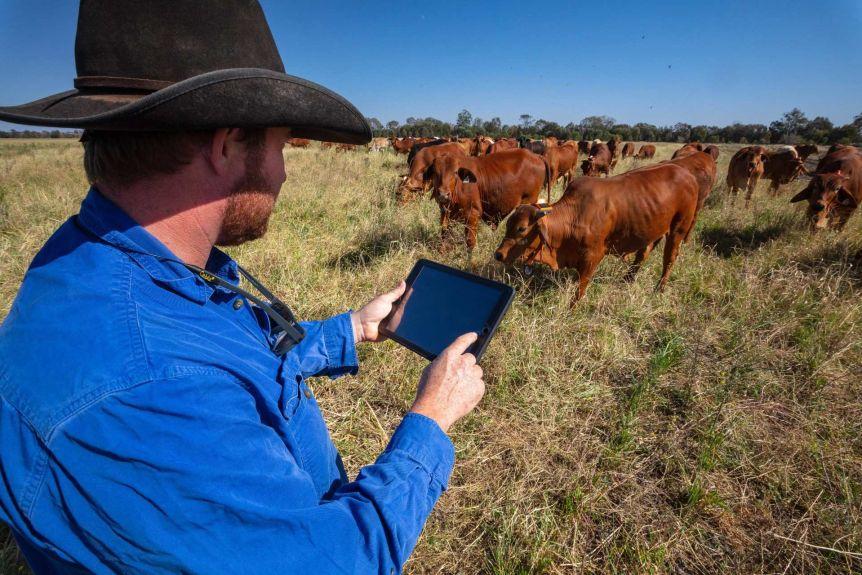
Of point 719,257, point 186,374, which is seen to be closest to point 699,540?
point 186,374

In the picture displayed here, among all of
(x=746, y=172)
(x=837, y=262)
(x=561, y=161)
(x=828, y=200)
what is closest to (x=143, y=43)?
(x=837, y=262)

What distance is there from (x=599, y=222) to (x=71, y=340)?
485 cm

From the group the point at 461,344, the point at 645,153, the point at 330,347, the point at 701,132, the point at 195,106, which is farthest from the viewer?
the point at 701,132

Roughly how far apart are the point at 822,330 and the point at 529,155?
5701mm

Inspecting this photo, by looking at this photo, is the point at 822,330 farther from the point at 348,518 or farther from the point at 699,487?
the point at 348,518

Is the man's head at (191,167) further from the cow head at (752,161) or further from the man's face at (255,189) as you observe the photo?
the cow head at (752,161)

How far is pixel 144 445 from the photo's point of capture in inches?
26.0

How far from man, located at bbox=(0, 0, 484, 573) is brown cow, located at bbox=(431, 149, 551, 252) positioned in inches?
209

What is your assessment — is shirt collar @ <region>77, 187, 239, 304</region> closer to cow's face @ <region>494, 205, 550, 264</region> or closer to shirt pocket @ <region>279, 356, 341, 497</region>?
shirt pocket @ <region>279, 356, 341, 497</region>

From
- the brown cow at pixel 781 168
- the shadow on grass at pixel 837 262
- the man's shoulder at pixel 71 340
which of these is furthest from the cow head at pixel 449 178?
the brown cow at pixel 781 168

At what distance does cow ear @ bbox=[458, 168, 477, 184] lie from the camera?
668 cm

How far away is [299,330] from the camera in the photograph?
1.33 metres

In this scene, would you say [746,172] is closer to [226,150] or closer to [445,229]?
[445,229]

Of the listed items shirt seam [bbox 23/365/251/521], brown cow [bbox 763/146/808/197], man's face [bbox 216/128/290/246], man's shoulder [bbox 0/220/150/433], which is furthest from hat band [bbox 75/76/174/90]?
brown cow [bbox 763/146/808/197]
